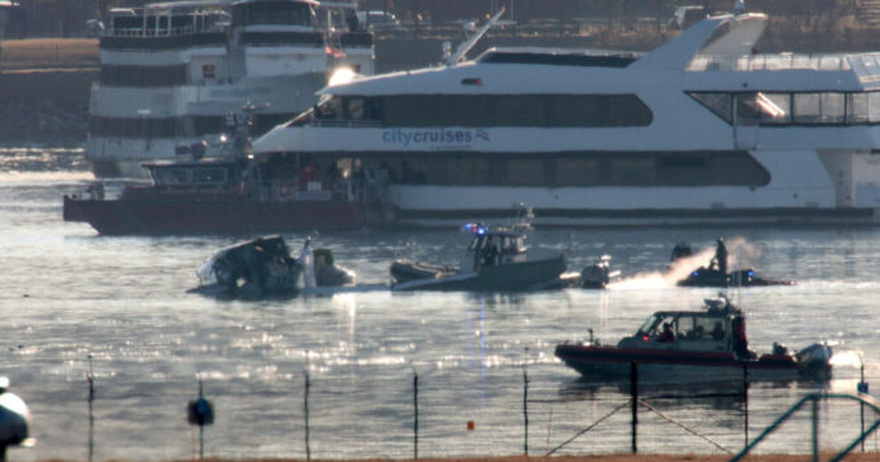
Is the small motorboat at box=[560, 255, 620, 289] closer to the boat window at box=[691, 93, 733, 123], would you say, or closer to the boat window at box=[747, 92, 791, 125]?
the boat window at box=[691, 93, 733, 123]

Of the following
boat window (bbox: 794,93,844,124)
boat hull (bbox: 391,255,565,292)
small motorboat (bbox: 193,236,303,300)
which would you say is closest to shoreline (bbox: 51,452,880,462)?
boat hull (bbox: 391,255,565,292)

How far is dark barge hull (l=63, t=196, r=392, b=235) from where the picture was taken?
213 feet

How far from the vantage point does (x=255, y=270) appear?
5038 centimetres

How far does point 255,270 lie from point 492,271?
6888mm

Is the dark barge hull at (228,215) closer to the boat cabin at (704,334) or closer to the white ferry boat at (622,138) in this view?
the white ferry boat at (622,138)

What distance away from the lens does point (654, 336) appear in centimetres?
3612

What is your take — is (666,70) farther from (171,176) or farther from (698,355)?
(698,355)

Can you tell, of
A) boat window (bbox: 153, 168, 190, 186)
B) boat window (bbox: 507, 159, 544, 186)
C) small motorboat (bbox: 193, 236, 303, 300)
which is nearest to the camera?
small motorboat (bbox: 193, 236, 303, 300)

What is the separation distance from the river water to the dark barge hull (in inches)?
51.1

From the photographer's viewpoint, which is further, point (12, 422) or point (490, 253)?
point (490, 253)

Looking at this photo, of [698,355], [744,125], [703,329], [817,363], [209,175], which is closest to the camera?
[817,363]

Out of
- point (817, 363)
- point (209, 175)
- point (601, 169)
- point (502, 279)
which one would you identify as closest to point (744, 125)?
point (601, 169)

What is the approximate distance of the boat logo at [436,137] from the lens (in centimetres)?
6538

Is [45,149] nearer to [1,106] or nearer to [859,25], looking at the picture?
[1,106]
